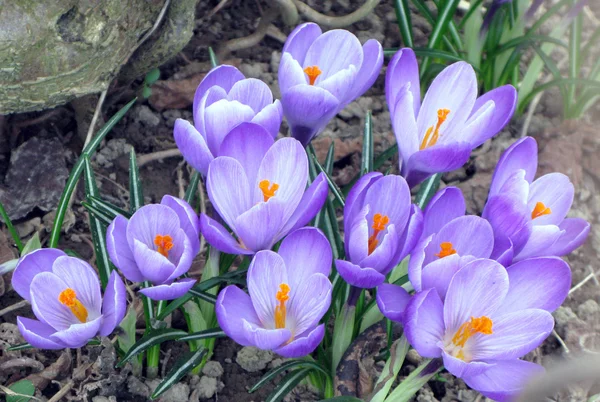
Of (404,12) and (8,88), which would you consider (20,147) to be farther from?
(404,12)

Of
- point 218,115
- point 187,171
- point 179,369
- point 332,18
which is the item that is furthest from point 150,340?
point 332,18

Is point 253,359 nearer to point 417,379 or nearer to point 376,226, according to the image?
point 417,379

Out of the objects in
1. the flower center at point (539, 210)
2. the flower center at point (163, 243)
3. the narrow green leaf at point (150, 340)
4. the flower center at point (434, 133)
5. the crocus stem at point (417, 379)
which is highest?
the flower center at point (434, 133)

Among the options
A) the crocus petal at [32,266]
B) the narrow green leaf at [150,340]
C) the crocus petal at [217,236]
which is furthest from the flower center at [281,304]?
the crocus petal at [32,266]

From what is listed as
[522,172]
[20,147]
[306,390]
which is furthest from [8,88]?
[522,172]

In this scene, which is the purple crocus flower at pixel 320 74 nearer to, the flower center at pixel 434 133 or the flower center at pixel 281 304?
the flower center at pixel 434 133

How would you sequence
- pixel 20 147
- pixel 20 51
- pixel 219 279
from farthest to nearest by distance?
pixel 20 147 → pixel 20 51 → pixel 219 279
